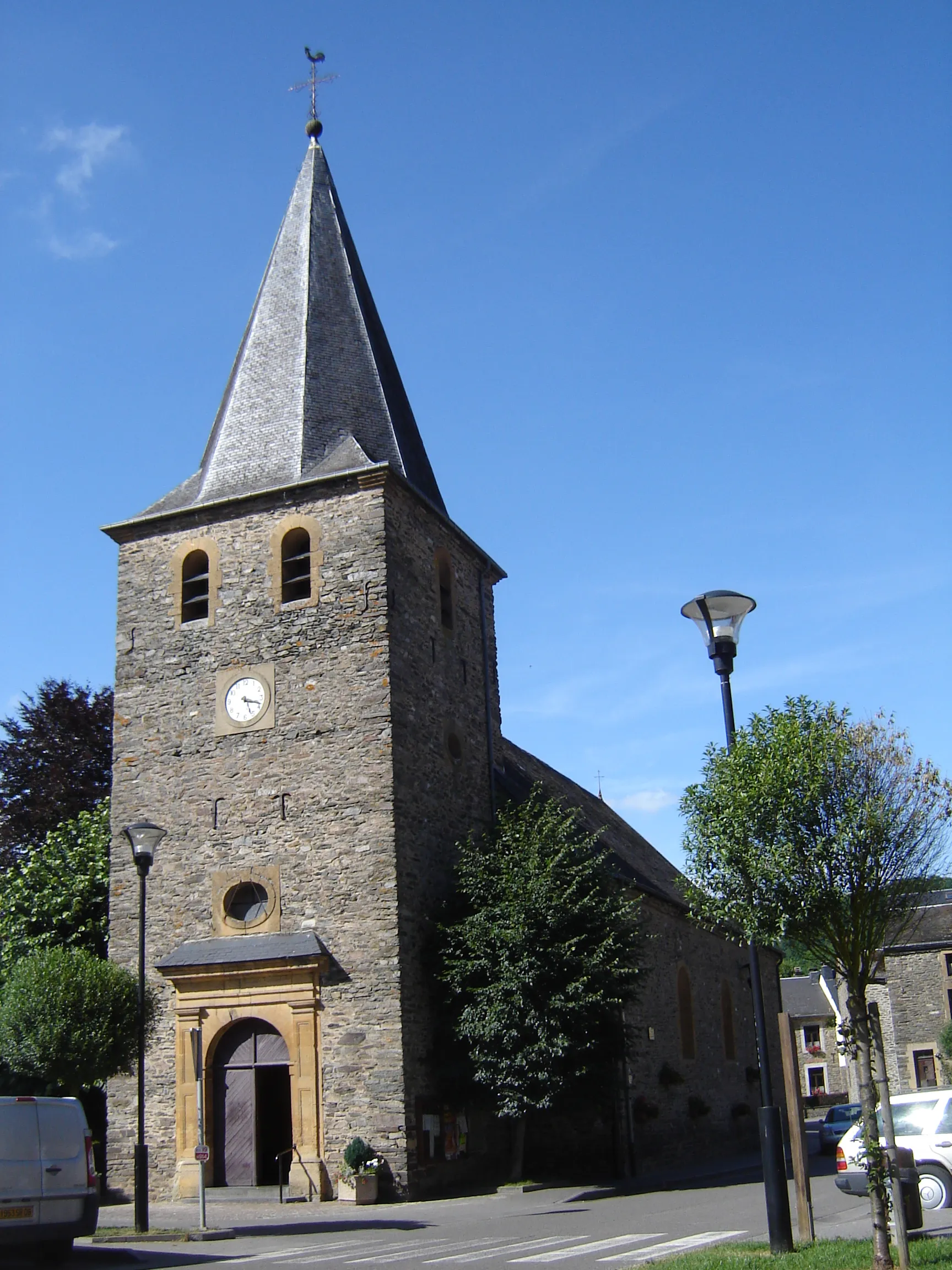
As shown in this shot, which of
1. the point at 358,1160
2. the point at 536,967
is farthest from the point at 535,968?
the point at 358,1160

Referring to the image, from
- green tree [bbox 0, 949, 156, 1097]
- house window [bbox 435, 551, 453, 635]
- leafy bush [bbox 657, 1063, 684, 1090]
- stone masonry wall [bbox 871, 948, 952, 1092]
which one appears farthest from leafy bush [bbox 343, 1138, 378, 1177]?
stone masonry wall [bbox 871, 948, 952, 1092]

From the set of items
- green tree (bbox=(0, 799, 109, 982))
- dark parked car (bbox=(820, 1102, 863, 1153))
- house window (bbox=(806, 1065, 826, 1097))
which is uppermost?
green tree (bbox=(0, 799, 109, 982))

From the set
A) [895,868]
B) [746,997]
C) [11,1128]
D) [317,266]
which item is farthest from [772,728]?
[746,997]

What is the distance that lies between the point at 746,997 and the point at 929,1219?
75.1ft

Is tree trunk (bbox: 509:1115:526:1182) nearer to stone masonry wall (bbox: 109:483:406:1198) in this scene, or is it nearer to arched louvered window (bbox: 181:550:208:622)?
stone masonry wall (bbox: 109:483:406:1198)

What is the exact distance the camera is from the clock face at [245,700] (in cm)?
2134

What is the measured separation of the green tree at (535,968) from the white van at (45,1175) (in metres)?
7.65

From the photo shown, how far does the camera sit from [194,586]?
901 inches

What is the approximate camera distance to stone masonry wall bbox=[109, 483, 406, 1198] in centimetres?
1900

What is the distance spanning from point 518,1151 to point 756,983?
1021cm

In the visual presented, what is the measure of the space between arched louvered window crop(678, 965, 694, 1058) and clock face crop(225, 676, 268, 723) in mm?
13622

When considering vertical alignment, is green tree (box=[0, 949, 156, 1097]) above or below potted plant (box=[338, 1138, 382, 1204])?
above

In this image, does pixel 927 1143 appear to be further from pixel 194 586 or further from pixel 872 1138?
pixel 194 586

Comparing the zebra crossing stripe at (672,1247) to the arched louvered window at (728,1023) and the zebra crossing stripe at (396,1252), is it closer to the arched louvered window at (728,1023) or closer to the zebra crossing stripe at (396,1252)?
the zebra crossing stripe at (396,1252)
